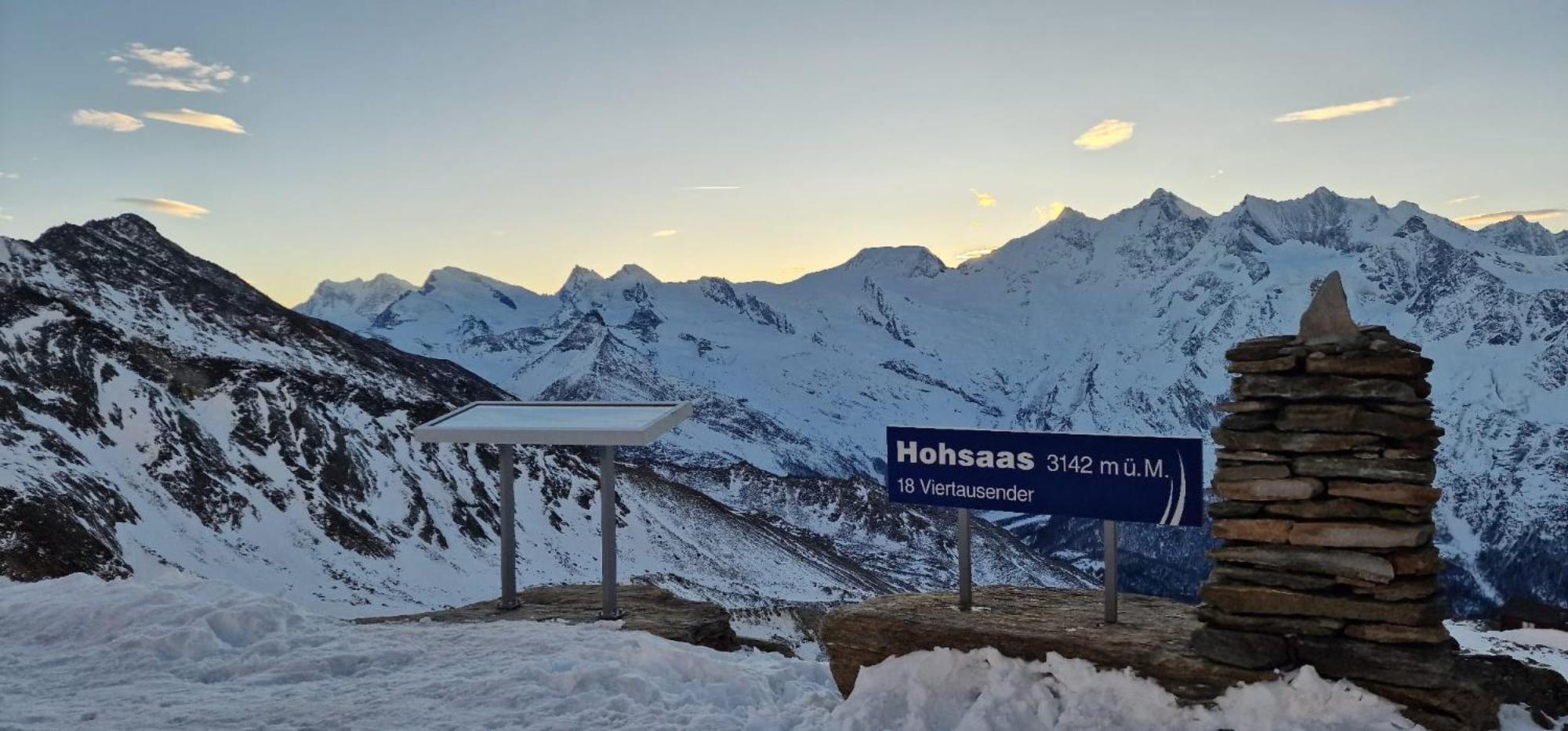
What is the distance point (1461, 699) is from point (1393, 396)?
8.30ft

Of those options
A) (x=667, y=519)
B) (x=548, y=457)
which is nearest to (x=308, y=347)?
(x=548, y=457)

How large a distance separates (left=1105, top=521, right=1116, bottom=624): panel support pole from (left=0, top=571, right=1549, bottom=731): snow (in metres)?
1.21

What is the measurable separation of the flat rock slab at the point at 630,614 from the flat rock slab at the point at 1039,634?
480 cm

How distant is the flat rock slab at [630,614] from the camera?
54.7 feet

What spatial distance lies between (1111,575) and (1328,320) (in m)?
3.27

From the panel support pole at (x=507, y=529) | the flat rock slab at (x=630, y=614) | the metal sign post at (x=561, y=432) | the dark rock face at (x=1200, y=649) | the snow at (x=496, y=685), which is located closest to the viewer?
the dark rock face at (x=1200, y=649)

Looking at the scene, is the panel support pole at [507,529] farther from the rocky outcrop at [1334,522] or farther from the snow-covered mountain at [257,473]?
the snow-covered mountain at [257,473]

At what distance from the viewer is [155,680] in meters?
11.7

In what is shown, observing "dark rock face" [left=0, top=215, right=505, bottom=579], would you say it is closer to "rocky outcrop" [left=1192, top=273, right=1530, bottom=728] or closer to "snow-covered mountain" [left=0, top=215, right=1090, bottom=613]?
"snow-covered mountain" [left=0, top=215, right=1090, bottom=613]

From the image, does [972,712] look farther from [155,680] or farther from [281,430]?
[281,430]

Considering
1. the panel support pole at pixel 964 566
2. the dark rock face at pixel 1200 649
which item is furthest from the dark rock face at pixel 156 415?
the panel support pole at pixel 964 566

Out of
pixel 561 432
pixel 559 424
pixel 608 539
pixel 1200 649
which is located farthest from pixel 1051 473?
pixel 608 539

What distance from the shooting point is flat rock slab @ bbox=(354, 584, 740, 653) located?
1667cm

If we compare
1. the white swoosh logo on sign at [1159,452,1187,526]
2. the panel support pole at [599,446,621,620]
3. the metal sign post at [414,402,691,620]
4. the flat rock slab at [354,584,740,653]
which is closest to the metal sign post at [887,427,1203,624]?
the white swoosh logo on sign at [1159,452,1187,526]
